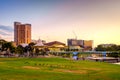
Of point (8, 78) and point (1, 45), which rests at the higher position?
point (1, 45)

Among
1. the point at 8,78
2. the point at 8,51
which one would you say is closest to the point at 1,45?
the point at 8,51

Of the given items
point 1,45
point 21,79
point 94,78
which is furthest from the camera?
point 1,45

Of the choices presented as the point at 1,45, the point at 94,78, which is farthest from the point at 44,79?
the point at 1,45

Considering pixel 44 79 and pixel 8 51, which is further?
pixel 8 51

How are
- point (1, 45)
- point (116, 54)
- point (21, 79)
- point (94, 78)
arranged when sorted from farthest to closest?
point (116, 54), point (1, 45), point (94, 78), point (21, 79)

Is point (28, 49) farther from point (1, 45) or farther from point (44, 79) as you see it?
point (44, 79)

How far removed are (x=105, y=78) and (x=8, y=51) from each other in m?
136

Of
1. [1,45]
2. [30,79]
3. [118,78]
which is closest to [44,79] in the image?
[30,79]

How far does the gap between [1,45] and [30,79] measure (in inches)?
4799

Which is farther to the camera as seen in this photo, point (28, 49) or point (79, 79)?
point (28, 49)

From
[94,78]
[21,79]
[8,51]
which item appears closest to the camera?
[21,79]

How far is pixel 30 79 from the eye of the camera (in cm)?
3453

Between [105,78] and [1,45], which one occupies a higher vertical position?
[1,45]

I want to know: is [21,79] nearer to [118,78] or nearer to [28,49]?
[118,78]
